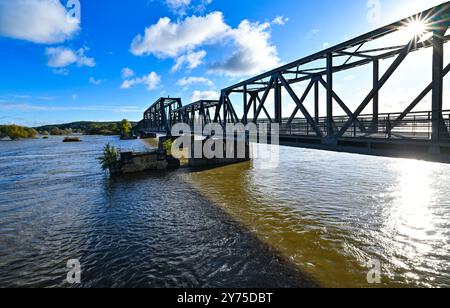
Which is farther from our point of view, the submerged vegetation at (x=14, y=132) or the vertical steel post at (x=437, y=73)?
the submerged vegetation at (x=14, y=132)

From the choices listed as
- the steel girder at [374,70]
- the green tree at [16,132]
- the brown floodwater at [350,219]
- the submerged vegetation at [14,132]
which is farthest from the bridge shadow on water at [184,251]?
the submerged vegetation at [14,132]

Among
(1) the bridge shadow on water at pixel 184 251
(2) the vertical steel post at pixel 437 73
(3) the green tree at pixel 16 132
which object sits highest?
(3) the green tree at pixel 16 132

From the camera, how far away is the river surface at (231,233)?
9281 mm

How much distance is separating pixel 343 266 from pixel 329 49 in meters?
13.3

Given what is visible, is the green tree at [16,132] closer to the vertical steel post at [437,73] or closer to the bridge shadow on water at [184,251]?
the bridge shadow on water at [184,251]

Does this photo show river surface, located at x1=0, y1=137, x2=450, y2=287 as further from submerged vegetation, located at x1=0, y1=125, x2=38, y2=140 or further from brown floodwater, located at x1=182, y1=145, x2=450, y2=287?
submerged vegetation, located at x1=0, y1=125, x2=38, y2=140

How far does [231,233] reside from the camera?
42.7 feet

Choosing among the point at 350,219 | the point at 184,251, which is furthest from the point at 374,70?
the point at 184,251

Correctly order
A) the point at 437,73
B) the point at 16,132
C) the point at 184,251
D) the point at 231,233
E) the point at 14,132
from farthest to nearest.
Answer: the point at 16,132
the point at 14,132
the point at 231,233
the point at 184,251
the point at 437,73

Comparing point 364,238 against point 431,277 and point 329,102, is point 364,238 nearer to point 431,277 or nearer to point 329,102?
point 431,277

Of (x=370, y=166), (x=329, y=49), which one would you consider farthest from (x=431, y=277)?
(x=370, y=166)

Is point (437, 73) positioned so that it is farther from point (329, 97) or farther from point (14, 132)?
point (14, 132)

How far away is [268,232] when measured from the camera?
1301cm

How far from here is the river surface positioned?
365 inches
